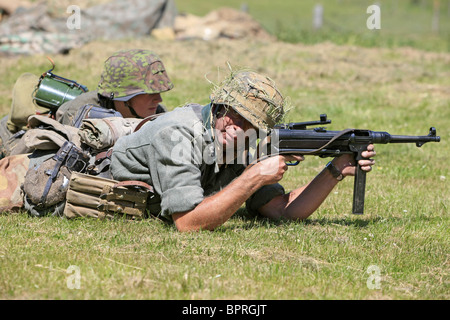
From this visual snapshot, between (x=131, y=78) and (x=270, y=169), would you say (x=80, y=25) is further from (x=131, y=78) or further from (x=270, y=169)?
(x=270, y=169)

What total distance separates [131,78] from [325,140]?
266 cm

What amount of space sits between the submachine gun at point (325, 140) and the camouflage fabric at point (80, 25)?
11.5 m

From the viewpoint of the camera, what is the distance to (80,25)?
17.8 meters

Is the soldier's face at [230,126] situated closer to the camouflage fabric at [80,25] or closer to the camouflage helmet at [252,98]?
the camouflage helmet at [252,98]

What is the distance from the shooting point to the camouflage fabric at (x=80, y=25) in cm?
1578

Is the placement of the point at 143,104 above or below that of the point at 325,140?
above

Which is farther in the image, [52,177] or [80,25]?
[80,25]

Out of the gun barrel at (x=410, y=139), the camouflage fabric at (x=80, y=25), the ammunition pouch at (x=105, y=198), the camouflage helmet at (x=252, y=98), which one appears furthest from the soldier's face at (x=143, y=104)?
the camouflage fabric at (x=80, y=25)

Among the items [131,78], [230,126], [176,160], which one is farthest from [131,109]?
[230,126]
